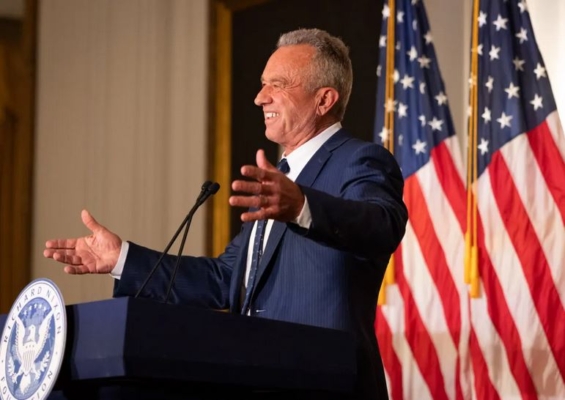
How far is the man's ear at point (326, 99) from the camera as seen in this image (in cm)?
307

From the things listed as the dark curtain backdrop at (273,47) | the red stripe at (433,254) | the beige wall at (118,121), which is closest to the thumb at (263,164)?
the red stripe at (433,254)

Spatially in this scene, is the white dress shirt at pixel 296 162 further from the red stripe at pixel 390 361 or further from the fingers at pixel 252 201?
the red stripe at pixel 390 361

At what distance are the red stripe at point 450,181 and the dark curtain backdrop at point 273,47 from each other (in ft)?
2.18

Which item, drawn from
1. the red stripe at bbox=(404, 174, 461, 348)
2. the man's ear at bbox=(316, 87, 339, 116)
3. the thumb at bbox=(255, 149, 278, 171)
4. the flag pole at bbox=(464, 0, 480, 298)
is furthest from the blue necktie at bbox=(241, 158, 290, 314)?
the red stripe at bbox=(404, 174, 461, 348)

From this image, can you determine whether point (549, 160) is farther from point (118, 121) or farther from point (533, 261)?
point (118, 121)

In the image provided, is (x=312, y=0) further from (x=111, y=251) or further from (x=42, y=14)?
(x=111, y=251)

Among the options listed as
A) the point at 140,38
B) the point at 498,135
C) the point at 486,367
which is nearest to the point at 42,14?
the point at 140,38

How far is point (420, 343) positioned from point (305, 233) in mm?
2483

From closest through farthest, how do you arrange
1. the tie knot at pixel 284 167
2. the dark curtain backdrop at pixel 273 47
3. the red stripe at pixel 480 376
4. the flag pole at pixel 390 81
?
the tie knot at pixel 284 167 → the red stripe at pixel 480 376 → the flag pole at pixel 390 81 → the dark curtain backdrop at pixel 273 47

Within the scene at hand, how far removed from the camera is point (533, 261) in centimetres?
421

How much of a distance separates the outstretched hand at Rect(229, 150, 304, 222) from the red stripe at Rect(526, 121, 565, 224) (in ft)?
7.72

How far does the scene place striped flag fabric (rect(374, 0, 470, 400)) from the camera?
4.54m

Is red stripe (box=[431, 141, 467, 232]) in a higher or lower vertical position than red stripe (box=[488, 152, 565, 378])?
higher

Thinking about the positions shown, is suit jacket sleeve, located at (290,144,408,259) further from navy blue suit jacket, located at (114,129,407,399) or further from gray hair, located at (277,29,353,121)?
gray hair, located at (277,29,353,121)
